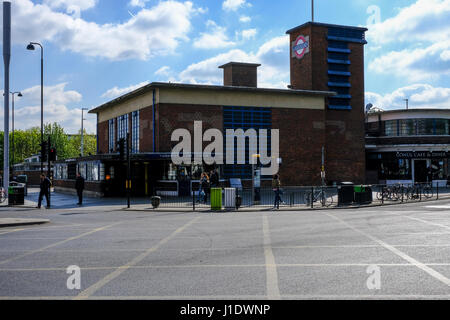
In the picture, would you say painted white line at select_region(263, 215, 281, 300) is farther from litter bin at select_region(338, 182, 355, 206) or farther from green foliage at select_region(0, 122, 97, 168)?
green foliage at select_region(0, 122, 97, 168)

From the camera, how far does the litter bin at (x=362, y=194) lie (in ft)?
82.0

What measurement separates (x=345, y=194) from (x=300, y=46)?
75.6 feet

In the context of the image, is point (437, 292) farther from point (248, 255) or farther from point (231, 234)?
point (231, 234)

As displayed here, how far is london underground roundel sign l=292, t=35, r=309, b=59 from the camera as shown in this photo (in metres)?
43.2

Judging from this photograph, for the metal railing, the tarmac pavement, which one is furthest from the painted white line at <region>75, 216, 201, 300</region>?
the metal railing

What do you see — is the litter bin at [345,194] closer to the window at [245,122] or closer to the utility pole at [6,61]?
the window at [245,122]

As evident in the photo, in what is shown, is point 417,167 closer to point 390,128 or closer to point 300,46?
point 390,128

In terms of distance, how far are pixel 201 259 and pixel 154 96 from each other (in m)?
27.4

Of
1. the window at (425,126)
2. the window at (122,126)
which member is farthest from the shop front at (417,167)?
the window at (122,126)

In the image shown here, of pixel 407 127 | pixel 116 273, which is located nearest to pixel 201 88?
pixel 407 127

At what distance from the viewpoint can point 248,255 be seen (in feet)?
32.4

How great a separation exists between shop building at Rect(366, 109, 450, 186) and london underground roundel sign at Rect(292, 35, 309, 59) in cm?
1119

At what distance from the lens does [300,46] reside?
144 ft
